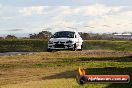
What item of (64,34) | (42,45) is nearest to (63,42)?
(64,34)

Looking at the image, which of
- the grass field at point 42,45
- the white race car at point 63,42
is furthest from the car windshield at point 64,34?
the grass field at point 42,45

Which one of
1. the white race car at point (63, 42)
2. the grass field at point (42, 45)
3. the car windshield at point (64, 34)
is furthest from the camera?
the grass field at point (42, 45)

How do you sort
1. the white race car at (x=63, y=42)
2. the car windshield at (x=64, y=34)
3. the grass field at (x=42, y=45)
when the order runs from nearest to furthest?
the white race car at (x=63, y=42) → the car windshield at (x=64, y=34) → the grass field at (x=42, y=45)

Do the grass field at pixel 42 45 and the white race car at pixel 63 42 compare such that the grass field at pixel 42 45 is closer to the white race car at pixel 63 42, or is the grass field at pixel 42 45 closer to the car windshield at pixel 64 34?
the car windshield at pixel 64 34

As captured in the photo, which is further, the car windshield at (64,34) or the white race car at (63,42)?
the car windshield at (64,34)

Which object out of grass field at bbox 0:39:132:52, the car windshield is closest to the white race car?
the car windshield

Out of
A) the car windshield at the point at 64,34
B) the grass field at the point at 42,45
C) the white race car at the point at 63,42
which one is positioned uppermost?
the car windshield at the point at 64,34

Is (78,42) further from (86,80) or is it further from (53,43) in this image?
(86,80)

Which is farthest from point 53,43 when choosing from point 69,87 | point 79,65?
point 69,87

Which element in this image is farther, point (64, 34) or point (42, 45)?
point (42, 45)

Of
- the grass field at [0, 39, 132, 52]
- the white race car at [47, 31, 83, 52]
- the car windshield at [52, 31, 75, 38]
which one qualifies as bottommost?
the grass field at [0, 39, 132, 52]

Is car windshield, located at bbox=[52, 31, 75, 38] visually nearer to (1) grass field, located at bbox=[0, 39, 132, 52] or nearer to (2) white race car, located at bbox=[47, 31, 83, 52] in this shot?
(2) white race car, located at bbox=[47, 31, 83, 52]

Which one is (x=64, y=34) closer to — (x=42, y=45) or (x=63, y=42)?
(x=63, y=42)

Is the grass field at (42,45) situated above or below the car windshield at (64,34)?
below
